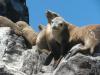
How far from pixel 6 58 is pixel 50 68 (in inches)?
49.3

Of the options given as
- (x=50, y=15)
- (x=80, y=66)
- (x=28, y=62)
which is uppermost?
(x=50, y=15)

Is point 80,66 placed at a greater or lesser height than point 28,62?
lesser

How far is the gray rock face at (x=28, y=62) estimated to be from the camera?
10500 millimetres

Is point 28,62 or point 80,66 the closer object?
point 80,66

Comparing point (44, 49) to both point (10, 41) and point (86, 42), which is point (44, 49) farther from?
point (86, 42)

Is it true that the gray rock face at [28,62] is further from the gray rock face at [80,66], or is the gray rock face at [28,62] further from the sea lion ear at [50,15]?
the sea lion ear at [50,15]

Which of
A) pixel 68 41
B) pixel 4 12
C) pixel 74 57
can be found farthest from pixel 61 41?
pixel 4 12

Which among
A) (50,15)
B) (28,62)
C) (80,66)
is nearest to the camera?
(80,66)

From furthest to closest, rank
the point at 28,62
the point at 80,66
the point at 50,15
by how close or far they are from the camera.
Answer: the point at 50,15 → the point at 28,62 → the point at 80,66

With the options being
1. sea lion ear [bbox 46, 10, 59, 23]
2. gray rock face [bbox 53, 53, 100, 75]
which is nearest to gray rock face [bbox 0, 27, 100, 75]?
gray rock face [bbox 53, 53, 100, 75]

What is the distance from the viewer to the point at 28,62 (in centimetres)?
1181

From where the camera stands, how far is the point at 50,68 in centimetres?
1193

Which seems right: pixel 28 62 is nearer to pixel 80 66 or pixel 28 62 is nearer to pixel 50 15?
pixel 80 66

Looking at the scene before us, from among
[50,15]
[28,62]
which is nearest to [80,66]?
[28,62]
